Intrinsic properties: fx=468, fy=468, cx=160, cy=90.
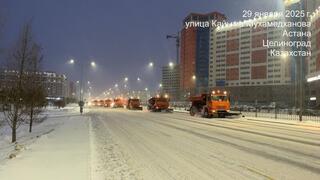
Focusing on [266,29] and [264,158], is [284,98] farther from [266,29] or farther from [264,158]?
[264,158]

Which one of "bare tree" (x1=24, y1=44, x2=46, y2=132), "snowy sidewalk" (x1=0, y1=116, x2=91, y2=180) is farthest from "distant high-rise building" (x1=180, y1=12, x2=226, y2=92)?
"snowy sidewalk" (x1=0, y1=116, x2=91, y2=180)

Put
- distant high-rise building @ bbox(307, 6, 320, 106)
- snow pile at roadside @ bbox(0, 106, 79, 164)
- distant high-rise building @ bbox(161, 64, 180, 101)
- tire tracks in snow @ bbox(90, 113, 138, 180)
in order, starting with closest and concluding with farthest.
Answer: tire tracks in snow @ bbox(90, 113, 138, 180) → snow pile at roadside @ bbox(0, 106, 79, 164) → distant high-rise building @ bbox(307, 6, 320, 106) → distant high-rise building @ bbox(161, 64, 180, 101)

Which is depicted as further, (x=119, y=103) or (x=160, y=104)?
(x=119, y=103)

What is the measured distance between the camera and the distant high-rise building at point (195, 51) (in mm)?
144125

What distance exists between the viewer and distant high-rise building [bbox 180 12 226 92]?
144125 millimetres

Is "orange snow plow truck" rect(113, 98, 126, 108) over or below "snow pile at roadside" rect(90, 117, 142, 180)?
over

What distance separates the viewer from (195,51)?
15438 centimetres

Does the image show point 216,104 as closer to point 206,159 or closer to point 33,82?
point 33,82

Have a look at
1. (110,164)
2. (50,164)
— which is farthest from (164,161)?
(50,164)

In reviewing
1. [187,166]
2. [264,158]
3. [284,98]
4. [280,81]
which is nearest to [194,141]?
[264,158]

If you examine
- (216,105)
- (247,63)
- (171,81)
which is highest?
(247,63)

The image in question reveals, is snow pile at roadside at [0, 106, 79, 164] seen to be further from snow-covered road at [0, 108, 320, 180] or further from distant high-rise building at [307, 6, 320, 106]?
distant high-rise building at [307, 6, 320, 106]

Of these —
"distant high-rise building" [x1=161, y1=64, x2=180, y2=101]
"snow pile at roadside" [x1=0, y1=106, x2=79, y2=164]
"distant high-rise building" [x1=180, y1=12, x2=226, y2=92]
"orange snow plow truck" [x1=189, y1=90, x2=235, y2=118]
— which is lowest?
"snow pile at roadside" [x1=0, y1=106, x2=79, y2=164]

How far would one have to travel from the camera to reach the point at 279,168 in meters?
13.0
